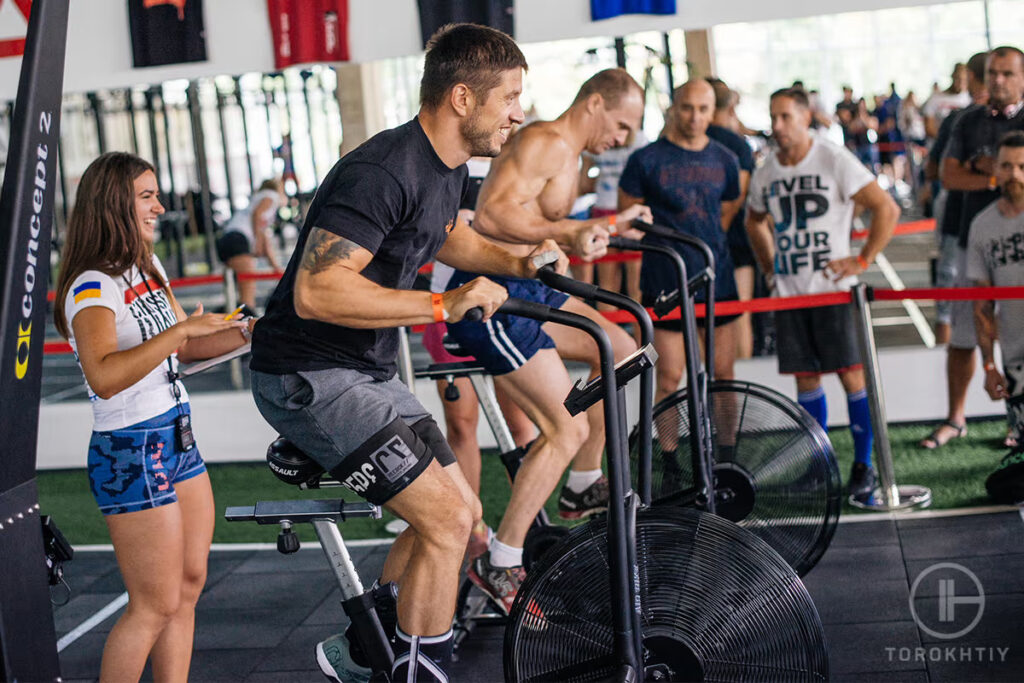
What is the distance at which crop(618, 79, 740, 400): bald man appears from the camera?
16.7ft

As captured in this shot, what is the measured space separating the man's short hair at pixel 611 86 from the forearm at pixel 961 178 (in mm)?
2119

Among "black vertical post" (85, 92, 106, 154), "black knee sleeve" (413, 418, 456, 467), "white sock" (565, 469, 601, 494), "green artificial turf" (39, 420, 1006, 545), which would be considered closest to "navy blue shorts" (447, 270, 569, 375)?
"white sock" (565, 469, 601, 494)

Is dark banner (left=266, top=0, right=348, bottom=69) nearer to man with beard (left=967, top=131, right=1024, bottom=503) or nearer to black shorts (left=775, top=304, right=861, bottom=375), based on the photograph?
black shorts (left=775, top=304, right=861, bottom=375)

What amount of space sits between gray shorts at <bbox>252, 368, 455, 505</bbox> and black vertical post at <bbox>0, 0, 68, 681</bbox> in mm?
618

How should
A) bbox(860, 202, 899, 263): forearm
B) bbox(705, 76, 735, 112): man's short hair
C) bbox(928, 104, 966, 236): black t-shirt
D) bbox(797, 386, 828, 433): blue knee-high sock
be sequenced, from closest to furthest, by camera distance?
bbox(860, 202, 899, 263): forearm < bbox(797, 386, 828, 433): blue knee-high sock < bbox(928, 104, 966, 236): black t-shirt < bbox(705, 76, 735, 112): man's short hair

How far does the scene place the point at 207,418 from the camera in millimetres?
6457

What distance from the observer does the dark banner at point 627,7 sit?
528 cm

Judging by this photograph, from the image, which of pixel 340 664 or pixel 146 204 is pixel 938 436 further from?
pixel 146 204

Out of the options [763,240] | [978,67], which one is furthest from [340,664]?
[978,67]

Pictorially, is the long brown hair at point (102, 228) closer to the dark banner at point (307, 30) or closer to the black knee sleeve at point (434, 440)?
the black knee sleeve at point (434, 440)

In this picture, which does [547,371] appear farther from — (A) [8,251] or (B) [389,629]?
(A) [8,251]

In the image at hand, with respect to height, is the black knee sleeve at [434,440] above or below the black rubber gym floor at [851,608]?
above

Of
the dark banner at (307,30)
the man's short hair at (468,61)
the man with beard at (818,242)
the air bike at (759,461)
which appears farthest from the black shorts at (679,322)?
the man's short hair at (468,61)

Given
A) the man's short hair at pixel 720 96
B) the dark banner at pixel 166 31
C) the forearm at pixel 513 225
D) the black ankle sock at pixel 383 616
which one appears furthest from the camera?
the man's short hair at pixel 720 96
